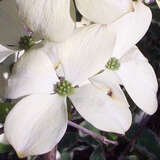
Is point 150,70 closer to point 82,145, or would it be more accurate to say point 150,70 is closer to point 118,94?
point 118,94

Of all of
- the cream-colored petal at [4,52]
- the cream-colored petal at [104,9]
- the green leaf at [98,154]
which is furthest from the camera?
the green leaf at [98,154]

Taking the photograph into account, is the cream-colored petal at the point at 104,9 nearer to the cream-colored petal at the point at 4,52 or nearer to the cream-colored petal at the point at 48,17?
the cream-colored petal at the point at 48,17

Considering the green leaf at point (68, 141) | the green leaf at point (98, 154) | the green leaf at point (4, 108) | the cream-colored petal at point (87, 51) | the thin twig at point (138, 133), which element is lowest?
the thin twig at point (138, 133)

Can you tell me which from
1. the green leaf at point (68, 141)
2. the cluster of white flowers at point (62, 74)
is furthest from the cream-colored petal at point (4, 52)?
the green leaf at point (68, 141)

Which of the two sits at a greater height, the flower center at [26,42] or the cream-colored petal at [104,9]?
the cream-colored petal at [104,9]

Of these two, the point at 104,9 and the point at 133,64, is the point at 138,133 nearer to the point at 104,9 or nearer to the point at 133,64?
the point at 133,64

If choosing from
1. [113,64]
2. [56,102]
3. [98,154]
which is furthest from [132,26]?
[98,154]
